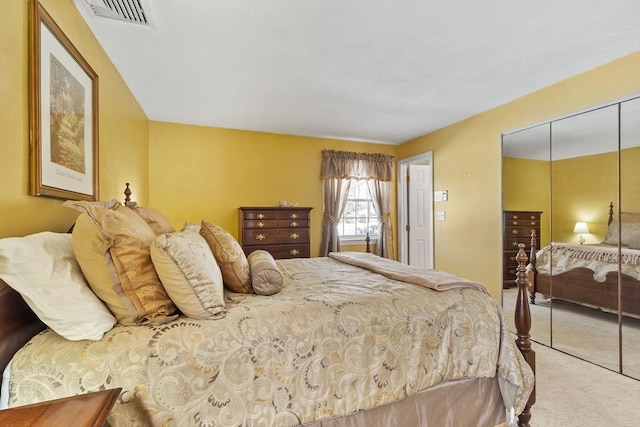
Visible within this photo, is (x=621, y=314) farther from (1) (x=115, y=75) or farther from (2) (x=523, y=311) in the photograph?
(1) (x=115, y=75)

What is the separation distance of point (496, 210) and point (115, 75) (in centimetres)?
415

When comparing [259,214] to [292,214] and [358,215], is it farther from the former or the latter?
[358,215]

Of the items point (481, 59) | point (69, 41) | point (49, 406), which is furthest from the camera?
point (481, 59)

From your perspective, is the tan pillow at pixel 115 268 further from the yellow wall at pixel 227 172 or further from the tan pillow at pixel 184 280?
the yellow wall at pixel 227 172

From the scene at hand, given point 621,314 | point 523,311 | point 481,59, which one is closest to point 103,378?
point 523,311

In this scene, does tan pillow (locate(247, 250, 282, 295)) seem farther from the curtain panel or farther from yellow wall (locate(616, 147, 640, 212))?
the curtain panel

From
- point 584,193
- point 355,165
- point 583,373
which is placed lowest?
point 583,373

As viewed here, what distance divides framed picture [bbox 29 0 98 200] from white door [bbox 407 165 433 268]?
4.46 meters

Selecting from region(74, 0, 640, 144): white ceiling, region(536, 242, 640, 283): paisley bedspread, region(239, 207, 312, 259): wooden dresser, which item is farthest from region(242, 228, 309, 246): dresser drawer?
region(536, 242, 640, 283): paisley bedspread

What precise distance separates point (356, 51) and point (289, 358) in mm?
2247

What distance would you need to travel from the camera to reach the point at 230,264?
1.69 meters

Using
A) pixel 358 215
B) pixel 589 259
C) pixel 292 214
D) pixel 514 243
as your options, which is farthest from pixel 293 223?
pixel 589 259

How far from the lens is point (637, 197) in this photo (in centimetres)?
233

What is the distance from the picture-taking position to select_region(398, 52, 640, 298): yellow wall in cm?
264
